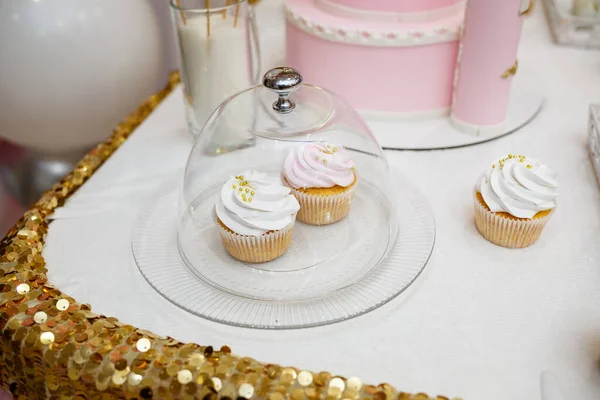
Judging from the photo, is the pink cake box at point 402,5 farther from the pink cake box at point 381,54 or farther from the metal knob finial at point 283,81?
the metal knob finial at point 283,81

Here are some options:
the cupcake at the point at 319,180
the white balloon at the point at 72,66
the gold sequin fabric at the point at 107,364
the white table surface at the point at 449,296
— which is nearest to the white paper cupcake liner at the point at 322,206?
the cupcake at the point at 319,180

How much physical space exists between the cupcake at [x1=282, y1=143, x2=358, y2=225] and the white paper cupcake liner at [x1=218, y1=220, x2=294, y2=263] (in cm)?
6

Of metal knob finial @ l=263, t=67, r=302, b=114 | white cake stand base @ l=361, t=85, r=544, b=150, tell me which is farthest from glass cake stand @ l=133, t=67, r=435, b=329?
white cake stand base @ l=361, t=85, r=544, b=150

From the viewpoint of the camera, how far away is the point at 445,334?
0.61 metres

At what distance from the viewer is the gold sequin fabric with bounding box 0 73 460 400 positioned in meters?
0.54

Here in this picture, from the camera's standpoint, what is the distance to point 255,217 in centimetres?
69

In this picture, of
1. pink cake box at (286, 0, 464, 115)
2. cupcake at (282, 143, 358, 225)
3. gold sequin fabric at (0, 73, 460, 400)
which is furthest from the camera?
pink cake box at (286, 0, 464, 115)

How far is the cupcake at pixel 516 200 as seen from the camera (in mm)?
690

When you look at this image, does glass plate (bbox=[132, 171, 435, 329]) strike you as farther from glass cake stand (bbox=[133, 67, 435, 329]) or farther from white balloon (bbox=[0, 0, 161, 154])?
white balloon (bbox=[0, 0, 161, 154])

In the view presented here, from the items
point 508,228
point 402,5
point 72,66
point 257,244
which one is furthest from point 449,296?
point 72,66

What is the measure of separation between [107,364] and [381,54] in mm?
606

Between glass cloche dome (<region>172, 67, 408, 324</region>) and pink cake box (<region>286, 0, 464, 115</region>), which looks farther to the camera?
pink cake box (<region>286, 0, 464, 115</region>)

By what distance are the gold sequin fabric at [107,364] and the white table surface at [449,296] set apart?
4 centimetres

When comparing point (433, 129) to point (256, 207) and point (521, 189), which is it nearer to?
point (521, 189)
